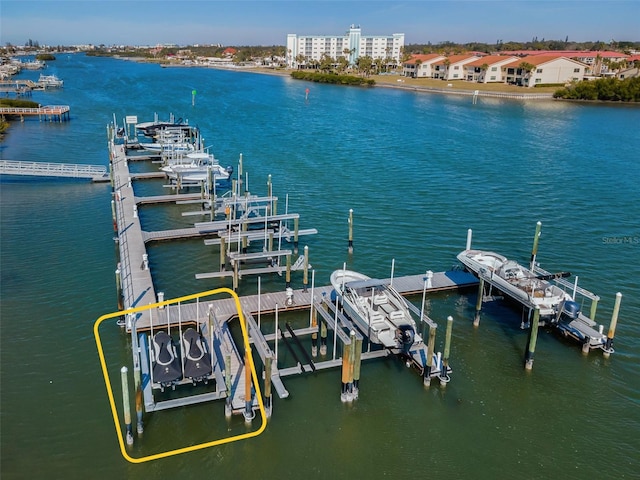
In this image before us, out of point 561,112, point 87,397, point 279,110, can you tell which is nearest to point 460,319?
point 87,397

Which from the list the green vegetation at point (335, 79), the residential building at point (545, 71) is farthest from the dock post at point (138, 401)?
the green vegetation at point (335, 79)

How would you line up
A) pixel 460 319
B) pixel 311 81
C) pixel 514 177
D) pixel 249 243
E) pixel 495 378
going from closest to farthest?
1. pixel 495 378
2. pixel 460 319
3. pixel 249 243
4. pixel 514 177
5. pixel 311 81

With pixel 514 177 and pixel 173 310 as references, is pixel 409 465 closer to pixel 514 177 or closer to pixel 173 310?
pixel 173 310

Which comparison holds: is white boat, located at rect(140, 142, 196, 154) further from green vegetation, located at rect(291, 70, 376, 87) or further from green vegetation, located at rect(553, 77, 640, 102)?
green vegetation, located at rect(291, 70, 376, 87)

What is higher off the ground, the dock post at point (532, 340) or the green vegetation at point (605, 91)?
the green vegetation at point (605, 91)

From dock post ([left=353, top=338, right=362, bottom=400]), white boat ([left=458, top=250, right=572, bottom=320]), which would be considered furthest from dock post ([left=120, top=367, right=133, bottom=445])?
white boat ([left=458, top=250, right=572, bottom=320])

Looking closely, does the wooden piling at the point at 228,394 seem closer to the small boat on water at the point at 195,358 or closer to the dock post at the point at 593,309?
the small boat on water at the point at 195,358
